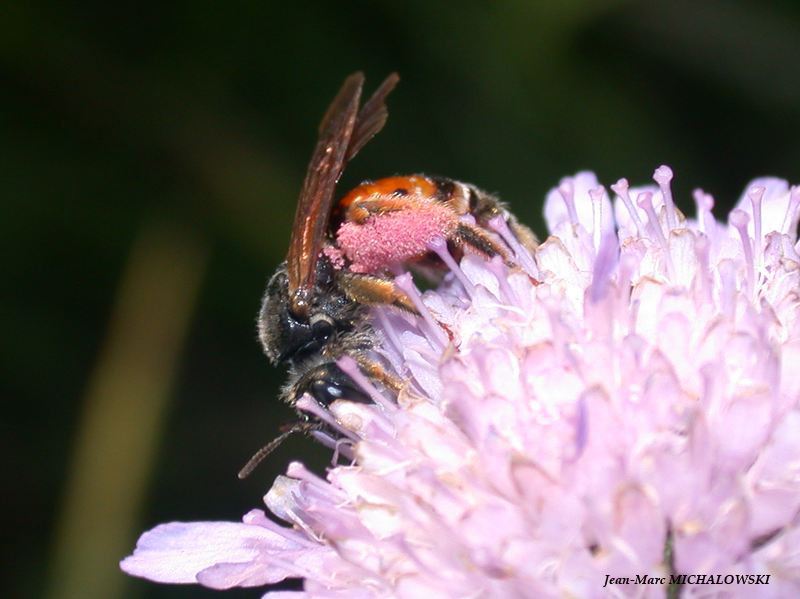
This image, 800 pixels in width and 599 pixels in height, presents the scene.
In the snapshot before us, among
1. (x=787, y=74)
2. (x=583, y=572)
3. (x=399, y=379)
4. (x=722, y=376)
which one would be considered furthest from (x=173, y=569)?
(x=787, y=74)

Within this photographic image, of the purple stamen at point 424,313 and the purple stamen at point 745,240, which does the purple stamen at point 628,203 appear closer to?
the purple stamen at point 745,240

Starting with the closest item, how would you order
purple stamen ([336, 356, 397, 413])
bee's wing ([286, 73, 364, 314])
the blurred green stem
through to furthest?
purple stamen ([336, 356, 397, 413]), bee's wing ([286, 73, 364, 314]), the blurred green stem

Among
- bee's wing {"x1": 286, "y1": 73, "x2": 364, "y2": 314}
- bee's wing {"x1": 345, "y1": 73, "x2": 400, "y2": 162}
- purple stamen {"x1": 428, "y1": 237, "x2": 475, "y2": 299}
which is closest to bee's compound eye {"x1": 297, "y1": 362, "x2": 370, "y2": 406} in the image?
bee's wing {"x1": 286, "y1": 73, "x2": 364, "y2": 314}

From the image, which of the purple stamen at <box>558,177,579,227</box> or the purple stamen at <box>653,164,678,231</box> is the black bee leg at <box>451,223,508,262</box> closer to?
the purple stamen at <box>558,177,579,227</box>

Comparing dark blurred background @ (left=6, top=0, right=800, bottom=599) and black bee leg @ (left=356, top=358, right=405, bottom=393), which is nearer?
black bee leg @ (left=356, top=358, right=405, bottom=393)

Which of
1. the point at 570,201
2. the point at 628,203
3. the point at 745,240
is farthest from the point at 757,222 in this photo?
the point at 570,201

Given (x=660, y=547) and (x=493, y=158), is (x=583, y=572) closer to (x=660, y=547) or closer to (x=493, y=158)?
(x=660, y=547)

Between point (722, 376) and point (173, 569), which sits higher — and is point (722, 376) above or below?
above
